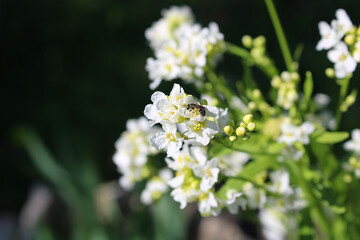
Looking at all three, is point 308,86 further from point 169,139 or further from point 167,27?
point 167,27

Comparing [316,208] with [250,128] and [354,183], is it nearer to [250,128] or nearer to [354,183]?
[354,183]

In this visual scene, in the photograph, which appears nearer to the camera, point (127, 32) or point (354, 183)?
point (354, 183)

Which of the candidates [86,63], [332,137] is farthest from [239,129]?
[86,63]

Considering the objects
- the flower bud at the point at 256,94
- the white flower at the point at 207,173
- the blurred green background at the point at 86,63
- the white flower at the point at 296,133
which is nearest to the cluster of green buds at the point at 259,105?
the flower bud at the point at 256,94

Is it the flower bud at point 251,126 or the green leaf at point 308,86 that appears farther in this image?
the green leaf at point 308,86

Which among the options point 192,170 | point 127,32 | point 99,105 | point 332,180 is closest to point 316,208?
point 332,180

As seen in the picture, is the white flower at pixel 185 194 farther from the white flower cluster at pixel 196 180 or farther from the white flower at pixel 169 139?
the white flower at pixel 169 139
